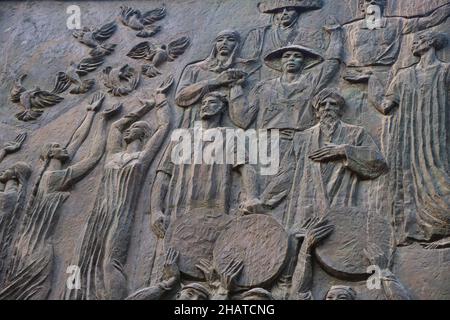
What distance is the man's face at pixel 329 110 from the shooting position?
32.9ft

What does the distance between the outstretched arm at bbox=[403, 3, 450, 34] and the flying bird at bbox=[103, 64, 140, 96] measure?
2672mm

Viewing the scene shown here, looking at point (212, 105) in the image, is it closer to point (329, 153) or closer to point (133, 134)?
point (133, 134)

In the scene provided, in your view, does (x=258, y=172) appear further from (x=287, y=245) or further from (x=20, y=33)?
(x=20, y=33)

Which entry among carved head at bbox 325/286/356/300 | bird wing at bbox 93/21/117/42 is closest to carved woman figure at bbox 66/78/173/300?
bird wing at bbox 93/21/117/42

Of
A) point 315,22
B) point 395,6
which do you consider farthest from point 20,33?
point 395,6

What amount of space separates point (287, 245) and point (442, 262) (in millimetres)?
1294

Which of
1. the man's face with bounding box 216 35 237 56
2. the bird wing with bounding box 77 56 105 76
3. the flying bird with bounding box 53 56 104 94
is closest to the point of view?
the man's face with bounding box 216 35 237 56

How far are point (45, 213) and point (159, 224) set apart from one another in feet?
3.68

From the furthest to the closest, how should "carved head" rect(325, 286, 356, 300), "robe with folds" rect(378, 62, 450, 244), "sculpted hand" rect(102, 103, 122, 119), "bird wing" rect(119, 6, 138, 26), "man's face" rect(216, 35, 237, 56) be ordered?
"bird wing" rect(119, 6, 138, 26), "man's face" rect(216, 35, 237, 56), "sculpted hand" rect(102, 103, 122, 119), "robe with folds" rect(378, 62, 450, 244), "carved head" rect(325, 286, 356, 300)

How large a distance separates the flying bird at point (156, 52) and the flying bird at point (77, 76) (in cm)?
37

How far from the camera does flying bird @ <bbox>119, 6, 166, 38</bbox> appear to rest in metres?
11.2

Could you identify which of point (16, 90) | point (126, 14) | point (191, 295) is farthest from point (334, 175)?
point (16, 90)

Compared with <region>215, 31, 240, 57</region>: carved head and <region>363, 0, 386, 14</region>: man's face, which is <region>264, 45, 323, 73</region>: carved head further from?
<region>363, 0, 386, 14</region>: man's face

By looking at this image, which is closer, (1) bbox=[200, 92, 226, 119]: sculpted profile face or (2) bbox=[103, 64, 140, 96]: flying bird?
(1) bbox=[200, 92, 226, 119]: sculpted profile face
